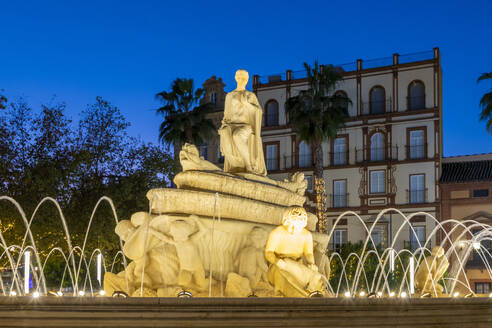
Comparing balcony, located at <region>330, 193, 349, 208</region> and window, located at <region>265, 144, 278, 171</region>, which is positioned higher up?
window, located at <region>265, 144, 278, 171</region>

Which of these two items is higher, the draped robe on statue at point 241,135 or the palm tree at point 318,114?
the palm tree at point 318,114

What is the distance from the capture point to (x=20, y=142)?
27531 mm

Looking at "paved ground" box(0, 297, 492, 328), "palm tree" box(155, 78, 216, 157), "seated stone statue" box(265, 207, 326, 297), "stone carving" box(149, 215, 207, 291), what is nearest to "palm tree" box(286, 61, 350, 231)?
"palm tree" box(155, 78, 216, 157)

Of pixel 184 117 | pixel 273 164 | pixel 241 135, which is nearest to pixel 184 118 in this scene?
pixel 184 117

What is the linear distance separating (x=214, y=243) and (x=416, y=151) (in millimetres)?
40149

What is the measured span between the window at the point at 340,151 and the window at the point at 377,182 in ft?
8.26

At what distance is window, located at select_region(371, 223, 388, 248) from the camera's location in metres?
48.8

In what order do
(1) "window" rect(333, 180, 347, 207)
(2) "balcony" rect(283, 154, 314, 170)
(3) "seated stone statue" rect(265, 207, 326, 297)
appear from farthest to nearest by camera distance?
(2) "balcony" rect(283, 154, 314, 170), (1) "window" rect(333, 180, 347, 207), (3) "seated stone statue" rect(265, 207, 326, 297)

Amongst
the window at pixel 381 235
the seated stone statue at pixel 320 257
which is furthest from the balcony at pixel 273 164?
the seated stone statue at pixel 320 257

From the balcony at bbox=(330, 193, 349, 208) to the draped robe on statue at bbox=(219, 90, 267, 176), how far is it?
1479 inches

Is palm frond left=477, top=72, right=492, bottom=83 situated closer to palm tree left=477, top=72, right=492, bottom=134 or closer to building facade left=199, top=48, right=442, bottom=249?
palm tree left=477, top=72, right=492, bottom=134

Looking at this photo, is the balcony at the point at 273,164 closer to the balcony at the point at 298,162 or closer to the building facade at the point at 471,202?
the balcony at the point at 298,162

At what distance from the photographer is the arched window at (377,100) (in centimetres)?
5147

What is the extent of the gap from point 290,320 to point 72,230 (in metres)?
22.2
